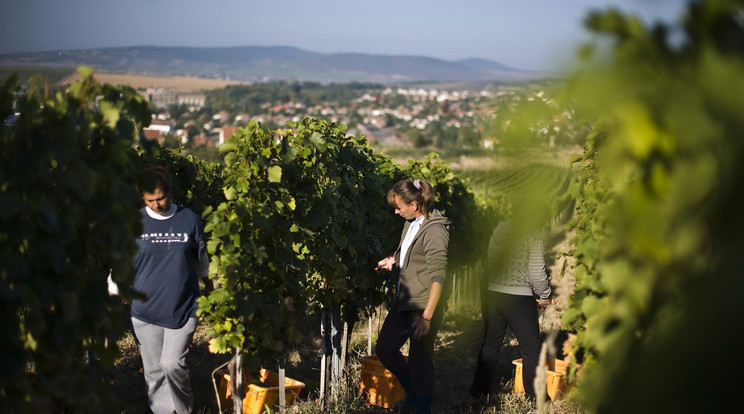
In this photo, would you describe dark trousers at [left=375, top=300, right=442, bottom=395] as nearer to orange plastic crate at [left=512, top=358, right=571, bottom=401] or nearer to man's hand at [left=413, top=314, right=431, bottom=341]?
man's hand at [left=413, top=314, right=431, bottom=341]

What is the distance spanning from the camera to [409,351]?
4582 mm

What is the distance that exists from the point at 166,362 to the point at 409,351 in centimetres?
161

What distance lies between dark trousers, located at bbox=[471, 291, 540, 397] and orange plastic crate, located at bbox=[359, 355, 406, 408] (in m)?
0.69

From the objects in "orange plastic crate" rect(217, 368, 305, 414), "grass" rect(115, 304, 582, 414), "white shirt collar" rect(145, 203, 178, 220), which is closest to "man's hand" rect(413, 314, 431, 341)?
"grass" rect(115, 304, 582, 414)

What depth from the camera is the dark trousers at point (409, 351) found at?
15.0ft

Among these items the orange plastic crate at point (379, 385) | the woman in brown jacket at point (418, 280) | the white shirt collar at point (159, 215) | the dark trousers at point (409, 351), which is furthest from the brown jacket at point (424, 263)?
the white shirt collar at point (159, 215)

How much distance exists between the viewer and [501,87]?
2.51 feet

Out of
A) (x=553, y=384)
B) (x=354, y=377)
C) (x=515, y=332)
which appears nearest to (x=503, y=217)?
(x=515, y=332)

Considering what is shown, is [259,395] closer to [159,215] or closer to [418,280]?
[418,280]

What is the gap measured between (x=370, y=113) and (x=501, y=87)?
299ft

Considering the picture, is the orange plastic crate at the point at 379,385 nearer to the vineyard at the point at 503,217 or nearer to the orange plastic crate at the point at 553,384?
the vineyard at the point at 503,217

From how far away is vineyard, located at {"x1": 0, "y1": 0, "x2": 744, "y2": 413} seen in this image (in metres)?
0.78

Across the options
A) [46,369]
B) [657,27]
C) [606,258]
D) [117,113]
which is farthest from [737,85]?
[46,369]

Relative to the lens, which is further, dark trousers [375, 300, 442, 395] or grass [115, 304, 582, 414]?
grass [115, 304, 582, 414]
